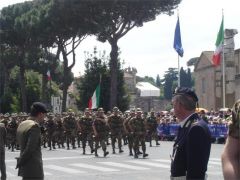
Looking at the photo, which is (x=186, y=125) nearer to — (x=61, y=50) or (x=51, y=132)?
(x=51, y=132)

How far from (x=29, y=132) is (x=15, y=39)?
49.1 meters

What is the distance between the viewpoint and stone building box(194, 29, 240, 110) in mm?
67562

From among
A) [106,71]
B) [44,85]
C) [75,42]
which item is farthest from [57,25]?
[44,85]

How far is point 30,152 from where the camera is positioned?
281 inches

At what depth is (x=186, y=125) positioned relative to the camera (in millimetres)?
4918

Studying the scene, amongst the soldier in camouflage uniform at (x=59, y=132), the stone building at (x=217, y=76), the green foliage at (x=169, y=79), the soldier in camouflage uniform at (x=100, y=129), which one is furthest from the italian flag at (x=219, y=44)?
the green foliage at (x=169, y=79)

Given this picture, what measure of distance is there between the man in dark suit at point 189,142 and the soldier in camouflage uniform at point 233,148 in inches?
40.2

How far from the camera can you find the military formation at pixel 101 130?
22.9 meters

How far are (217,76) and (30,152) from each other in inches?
2623

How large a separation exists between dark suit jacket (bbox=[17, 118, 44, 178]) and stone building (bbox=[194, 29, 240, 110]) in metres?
57.2

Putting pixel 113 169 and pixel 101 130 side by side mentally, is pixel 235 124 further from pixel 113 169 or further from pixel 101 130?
pixel 101 130

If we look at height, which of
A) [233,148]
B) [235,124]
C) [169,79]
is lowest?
[233,148]

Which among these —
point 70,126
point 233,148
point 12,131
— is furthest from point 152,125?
point 233,148

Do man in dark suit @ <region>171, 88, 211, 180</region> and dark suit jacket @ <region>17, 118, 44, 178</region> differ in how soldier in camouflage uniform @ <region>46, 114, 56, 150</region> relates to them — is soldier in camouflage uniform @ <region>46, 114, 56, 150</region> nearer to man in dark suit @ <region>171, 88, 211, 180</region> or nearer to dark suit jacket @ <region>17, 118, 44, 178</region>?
dark suit jacket @ <region>17, 118, 44, 178</region>
